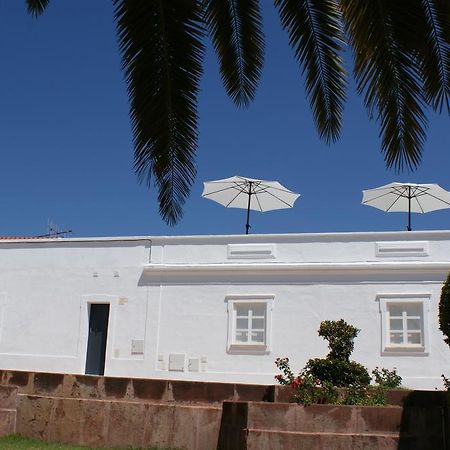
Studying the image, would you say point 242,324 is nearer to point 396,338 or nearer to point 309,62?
point 396,338

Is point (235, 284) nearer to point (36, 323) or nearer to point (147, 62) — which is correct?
point (36, 323)

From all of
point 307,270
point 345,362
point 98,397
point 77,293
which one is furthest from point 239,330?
point 345,362

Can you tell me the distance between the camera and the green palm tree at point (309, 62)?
627cm

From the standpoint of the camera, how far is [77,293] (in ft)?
66.5

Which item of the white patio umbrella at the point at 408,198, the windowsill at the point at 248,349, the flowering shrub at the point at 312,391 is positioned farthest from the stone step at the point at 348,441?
the white patio umbrella at the point at 408,198

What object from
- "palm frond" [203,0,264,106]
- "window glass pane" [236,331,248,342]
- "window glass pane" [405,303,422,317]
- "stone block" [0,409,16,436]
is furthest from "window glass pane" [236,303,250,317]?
"palm frond" [203,0,264,106]


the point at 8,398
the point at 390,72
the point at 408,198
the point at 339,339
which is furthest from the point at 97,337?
the point at 390,72

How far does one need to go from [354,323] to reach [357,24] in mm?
12859

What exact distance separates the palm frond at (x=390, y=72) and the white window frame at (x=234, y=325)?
12.4 meters

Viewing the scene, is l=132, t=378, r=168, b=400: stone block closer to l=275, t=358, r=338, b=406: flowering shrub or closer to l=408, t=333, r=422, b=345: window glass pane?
l=275, t=358, r=338, b=406: flowering shrub

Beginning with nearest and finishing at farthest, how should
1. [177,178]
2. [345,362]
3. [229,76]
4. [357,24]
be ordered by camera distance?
[357,24] < [177,178] < [229,76] < [345,362]

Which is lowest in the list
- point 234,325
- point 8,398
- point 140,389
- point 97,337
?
point 8,398

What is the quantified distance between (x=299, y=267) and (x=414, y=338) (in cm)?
343

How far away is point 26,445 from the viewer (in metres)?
11.8
